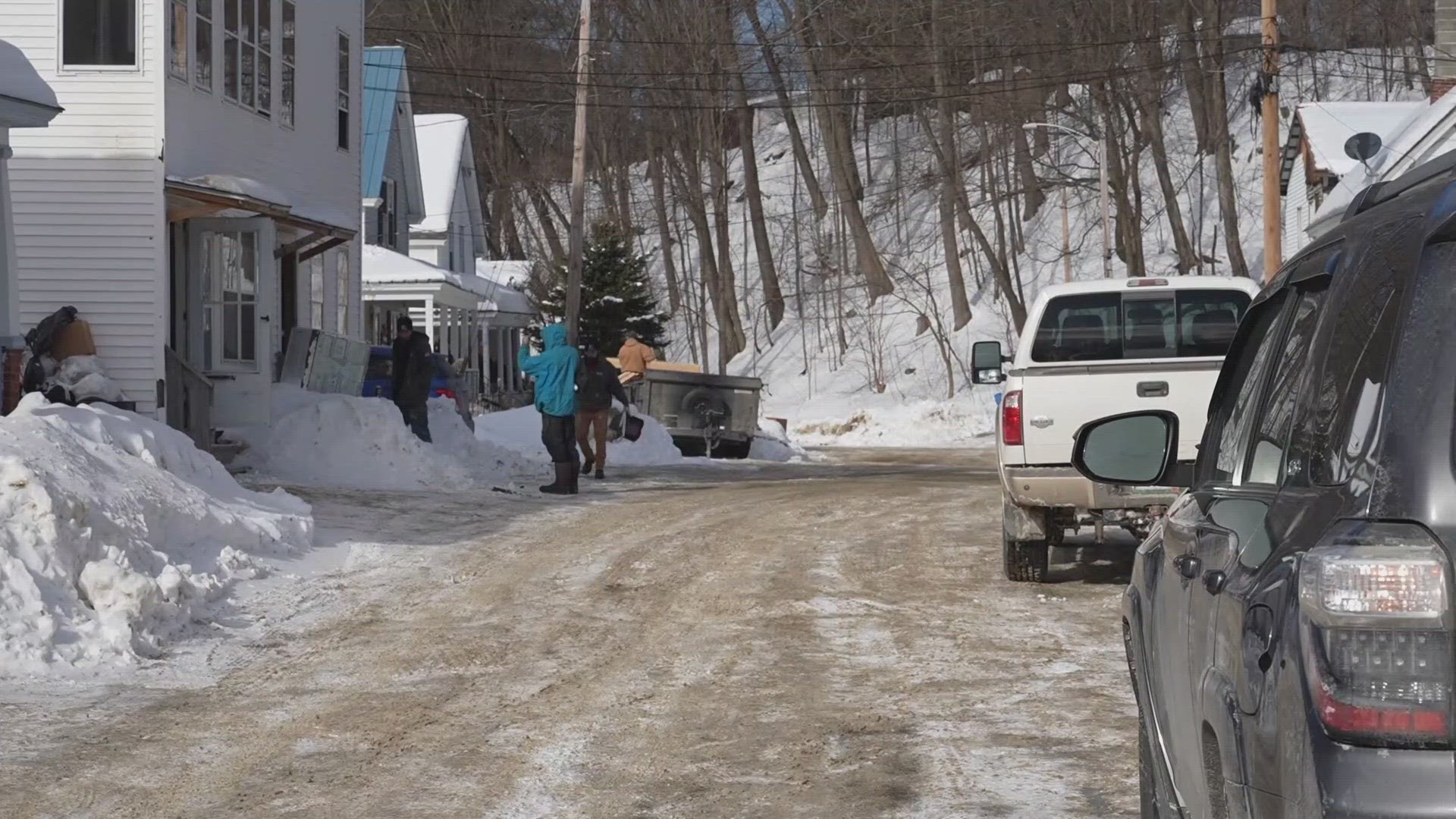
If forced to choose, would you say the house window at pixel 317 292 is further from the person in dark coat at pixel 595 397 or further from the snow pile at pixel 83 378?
the snow pile at pixel 83 378

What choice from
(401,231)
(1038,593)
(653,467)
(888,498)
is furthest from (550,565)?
(401,231)

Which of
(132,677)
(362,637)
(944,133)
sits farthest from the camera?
(944,133)

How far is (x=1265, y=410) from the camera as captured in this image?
11.9 feet

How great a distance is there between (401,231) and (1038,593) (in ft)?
112

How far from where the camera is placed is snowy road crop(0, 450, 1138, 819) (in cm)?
636

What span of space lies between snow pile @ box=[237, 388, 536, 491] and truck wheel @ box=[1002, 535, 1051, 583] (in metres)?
8.53

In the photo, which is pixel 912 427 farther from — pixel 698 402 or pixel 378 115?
pixel 378 115

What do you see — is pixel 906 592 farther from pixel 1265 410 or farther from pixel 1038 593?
pixel 1265 410

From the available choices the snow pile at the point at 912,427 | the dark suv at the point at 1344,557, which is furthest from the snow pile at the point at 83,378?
the snow pile at the point at 912,427

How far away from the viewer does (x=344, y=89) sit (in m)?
26.3

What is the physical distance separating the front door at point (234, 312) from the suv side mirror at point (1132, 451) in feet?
56.1

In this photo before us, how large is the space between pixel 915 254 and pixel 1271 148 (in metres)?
33.7

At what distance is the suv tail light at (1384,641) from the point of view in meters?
2.37

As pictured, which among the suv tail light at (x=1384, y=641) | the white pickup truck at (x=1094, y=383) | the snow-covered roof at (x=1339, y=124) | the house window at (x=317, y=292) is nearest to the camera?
the suv tail light at (x=1384, y=641)
